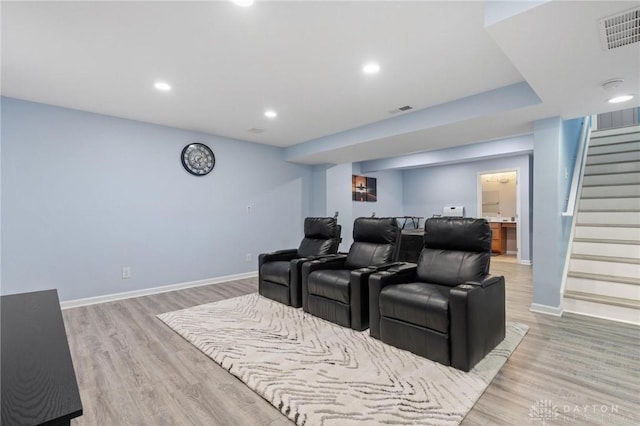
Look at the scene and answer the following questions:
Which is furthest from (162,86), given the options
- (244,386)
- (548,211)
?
(548,211)

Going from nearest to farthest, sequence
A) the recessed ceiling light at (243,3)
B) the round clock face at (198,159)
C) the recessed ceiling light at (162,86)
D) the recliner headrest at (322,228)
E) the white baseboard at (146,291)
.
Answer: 1. the recessed ceiling light at (243,3)
2. the recessed ceiling light at (162,86)
3. the white baseboard at (146,291)
4. the recliner headrest at (322,228)
5. the round clock face at (198,159)

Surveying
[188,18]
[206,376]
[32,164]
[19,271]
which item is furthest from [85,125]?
[206,376]

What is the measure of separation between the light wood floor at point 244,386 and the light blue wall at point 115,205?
90cm

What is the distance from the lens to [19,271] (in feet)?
11.1

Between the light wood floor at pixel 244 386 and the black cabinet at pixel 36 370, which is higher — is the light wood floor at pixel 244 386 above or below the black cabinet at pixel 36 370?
below

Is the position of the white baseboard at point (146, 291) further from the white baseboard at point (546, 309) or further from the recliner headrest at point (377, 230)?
the white baseboard at point (546, 309)

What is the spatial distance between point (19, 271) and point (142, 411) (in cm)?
289

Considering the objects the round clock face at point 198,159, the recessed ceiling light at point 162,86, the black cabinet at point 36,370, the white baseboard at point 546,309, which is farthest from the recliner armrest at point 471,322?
the round clock face at point 198,159

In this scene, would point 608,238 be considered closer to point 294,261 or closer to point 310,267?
point 310,267

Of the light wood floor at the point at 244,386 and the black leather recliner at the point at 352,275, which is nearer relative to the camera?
the light wood floor at the point at 244,386

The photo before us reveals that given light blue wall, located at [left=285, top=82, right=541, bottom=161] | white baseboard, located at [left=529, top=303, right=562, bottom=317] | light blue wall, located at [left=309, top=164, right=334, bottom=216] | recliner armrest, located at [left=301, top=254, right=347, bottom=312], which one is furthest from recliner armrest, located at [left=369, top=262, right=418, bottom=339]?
light blue wall, located at [left=309, top=164, right=334, bottom=216]

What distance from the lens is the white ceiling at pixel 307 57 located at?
195 cm

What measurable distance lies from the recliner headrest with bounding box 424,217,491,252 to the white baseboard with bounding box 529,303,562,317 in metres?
1.45

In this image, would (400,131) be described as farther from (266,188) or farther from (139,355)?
(139,355)
